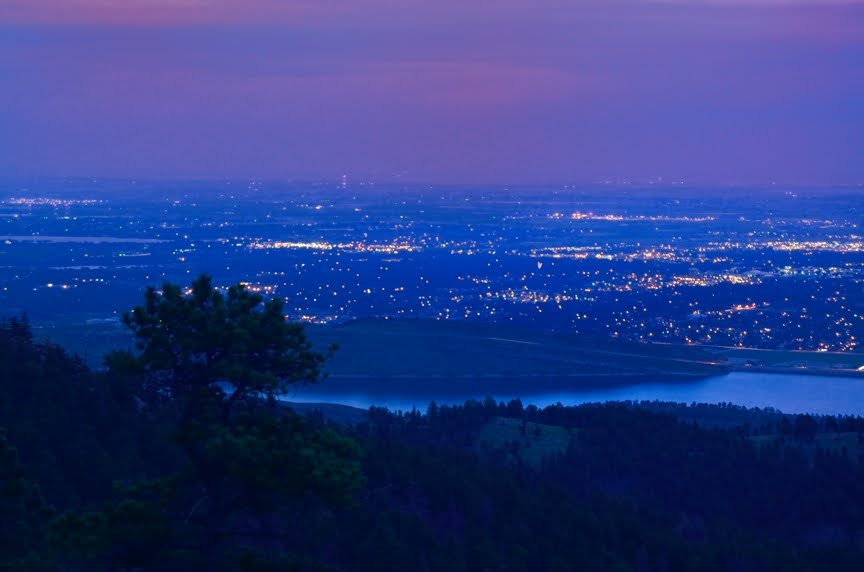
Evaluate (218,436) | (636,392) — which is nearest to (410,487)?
(218,436)

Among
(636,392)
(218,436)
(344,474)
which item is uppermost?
(218,436)

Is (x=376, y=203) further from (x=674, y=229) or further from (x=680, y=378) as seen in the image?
(x=680, y=378)

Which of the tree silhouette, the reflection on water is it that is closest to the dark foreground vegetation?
the tree silhouette

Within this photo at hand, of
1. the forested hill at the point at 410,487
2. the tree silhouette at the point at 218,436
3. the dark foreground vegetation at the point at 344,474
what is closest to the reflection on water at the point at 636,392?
the dark foreground vegetation at the point at 344,474

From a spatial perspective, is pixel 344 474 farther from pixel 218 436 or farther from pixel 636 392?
pixel 636 392

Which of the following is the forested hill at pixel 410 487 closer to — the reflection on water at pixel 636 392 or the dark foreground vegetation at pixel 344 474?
the dark foreground vegetation at pixel 344 474

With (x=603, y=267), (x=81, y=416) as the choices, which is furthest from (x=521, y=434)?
(x=603, y=267)
